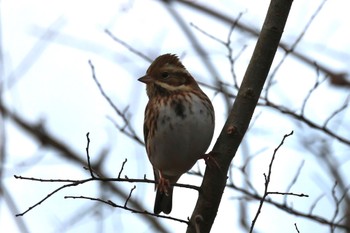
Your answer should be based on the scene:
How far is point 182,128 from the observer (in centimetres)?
533

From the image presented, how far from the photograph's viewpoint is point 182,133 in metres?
5.33

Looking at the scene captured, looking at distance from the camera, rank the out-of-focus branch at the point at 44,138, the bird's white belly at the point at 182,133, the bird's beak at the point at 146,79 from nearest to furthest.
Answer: the bird's white belly at the point at 182,133 < the bird's beak at the point at 146,79 < the out-of-focus branch at the point at 44,138

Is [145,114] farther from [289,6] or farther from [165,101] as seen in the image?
[289,6]

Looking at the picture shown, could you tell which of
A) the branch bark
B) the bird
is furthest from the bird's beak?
the branch bark

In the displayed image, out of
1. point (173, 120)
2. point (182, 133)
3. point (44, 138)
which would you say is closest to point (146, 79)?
point (173, 120)

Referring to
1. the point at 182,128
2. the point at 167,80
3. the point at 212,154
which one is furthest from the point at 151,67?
the point at 212,154

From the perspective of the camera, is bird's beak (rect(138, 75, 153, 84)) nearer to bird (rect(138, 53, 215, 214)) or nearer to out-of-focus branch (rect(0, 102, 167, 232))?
bird (rect(138, 53, 215, 214))

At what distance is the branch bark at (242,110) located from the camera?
443cm

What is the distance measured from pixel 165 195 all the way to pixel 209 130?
0.95m

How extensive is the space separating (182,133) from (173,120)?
0.13 m

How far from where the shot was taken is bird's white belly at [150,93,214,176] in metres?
5.33

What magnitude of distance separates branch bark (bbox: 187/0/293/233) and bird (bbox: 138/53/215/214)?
634mm

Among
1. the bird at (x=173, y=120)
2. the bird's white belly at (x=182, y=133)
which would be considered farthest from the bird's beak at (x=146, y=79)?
the bird's white belly at (x=182, y=133)

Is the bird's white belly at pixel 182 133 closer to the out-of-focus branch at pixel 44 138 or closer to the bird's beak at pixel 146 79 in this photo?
the bird's beak at pixel 146 79
